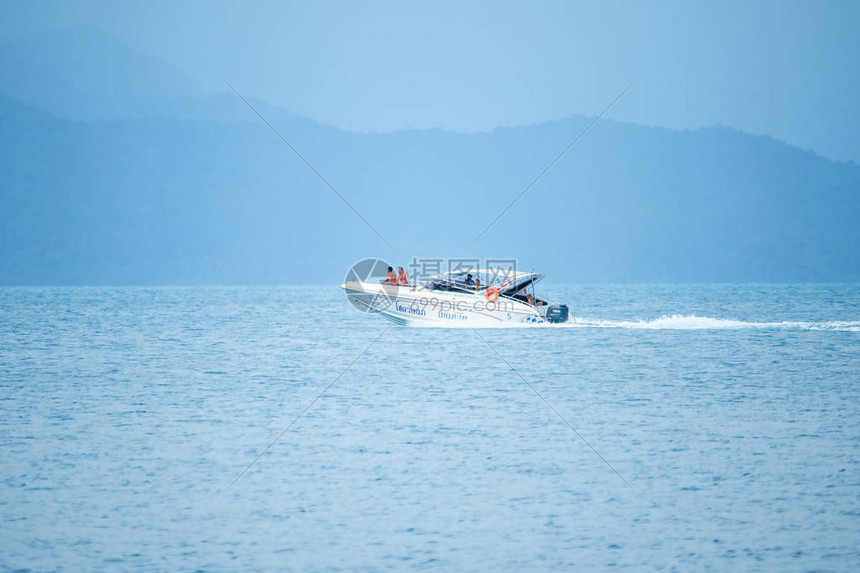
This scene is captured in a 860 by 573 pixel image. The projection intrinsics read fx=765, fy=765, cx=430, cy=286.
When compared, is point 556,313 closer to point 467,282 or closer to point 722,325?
point 467,282

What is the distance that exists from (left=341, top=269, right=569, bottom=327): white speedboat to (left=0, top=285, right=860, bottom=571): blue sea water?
2764 millimetres

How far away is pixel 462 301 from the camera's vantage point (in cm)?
2938

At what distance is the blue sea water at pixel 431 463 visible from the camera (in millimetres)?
9820

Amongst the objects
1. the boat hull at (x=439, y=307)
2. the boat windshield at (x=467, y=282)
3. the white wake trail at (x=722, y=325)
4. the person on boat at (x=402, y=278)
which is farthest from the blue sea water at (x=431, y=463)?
the white wake trail at (x=722, y=325)

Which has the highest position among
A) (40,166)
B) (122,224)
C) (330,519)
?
(40,166)

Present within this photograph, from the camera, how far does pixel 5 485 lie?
1192 centimetres

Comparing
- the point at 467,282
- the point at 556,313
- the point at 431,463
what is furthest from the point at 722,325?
the point at 431,463

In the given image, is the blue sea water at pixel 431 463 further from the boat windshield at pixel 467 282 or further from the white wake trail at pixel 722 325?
the white wake trail at pixel 722 325

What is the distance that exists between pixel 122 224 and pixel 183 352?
161270mm

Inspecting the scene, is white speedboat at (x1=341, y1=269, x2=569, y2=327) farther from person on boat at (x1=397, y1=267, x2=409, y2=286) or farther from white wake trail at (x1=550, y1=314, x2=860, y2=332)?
white wake trail at (x1=550, y1=314, x2=860, y2=332)

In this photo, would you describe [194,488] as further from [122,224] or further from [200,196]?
[200,196]

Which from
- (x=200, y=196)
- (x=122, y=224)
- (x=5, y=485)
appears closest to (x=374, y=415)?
(x=5, y=485)

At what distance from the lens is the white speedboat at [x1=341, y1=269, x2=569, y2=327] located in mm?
29281

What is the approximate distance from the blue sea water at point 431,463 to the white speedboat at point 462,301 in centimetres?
276
